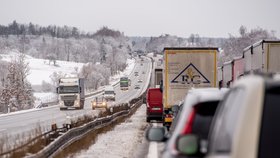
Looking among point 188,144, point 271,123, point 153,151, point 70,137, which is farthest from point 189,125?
point 70,137

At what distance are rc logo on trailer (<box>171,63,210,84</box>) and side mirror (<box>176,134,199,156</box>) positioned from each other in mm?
21947

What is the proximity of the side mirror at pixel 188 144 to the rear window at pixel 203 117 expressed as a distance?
98 cm

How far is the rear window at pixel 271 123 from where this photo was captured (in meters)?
4.22

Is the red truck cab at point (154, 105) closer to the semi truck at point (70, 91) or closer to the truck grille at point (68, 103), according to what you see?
the semi truck at point (70, 91)

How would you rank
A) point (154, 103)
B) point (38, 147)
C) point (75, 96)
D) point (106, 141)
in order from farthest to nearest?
1. point (75, 96)
2. point (154, 103)
3. point (106, 141)
4. point (38, 147)

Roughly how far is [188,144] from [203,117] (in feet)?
4.11

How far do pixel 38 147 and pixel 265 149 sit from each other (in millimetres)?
12182

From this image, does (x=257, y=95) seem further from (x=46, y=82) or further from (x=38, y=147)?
(x=46, y=82)

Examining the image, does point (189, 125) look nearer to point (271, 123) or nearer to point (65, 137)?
point (271, 123)

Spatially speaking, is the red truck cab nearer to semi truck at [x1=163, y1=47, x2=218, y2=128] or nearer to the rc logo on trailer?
semi truck at [x1=163, y1=47, x2=218, y2=128]

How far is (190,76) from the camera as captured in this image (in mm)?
26734

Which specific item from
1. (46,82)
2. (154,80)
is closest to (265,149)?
(154,80)

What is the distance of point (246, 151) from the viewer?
13.0 ft

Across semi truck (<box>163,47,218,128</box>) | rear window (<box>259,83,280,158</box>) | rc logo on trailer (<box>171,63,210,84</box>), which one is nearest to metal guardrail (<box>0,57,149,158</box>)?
semi truck (<box>163,47,218,128</box>)
